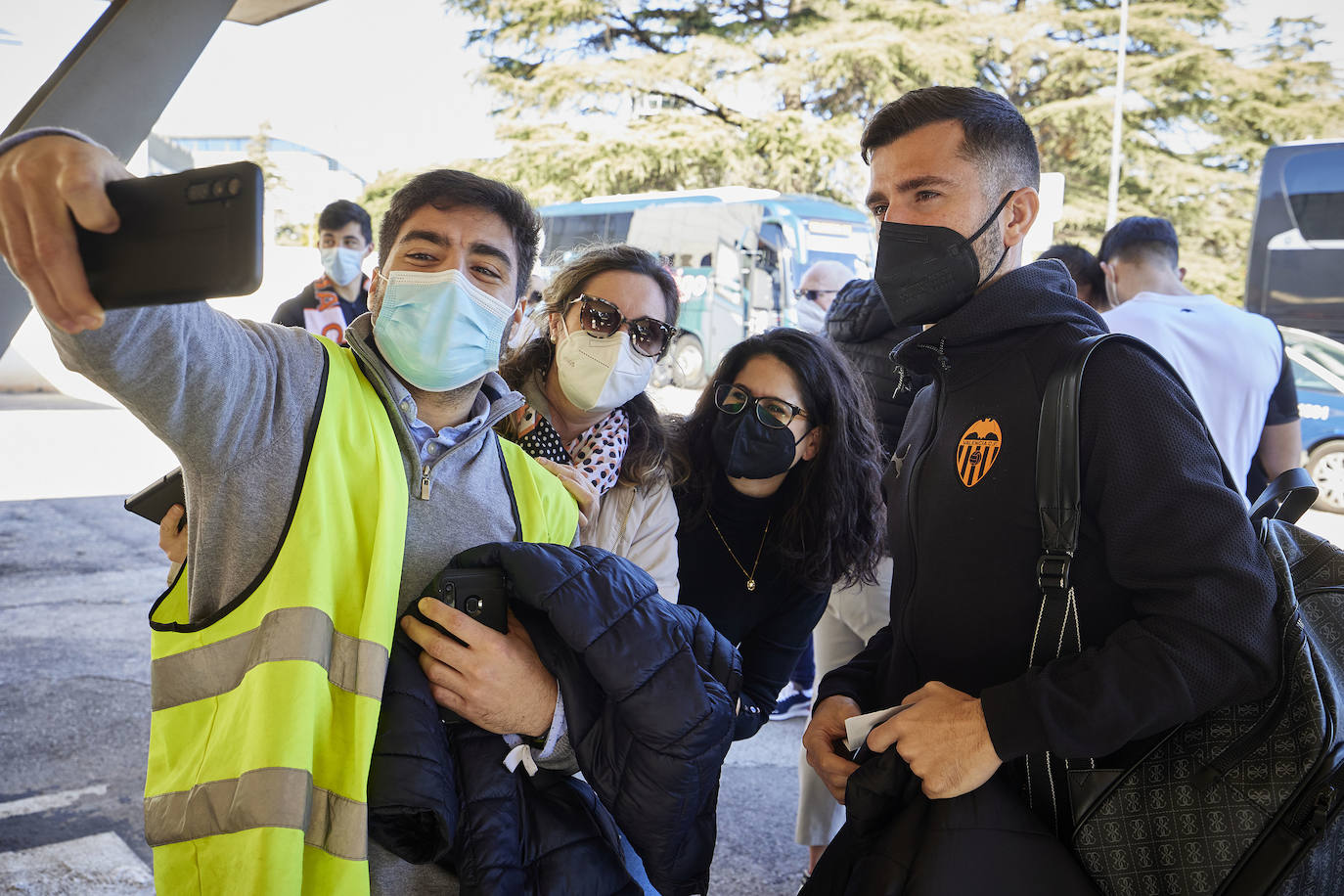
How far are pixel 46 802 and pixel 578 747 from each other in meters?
3.00

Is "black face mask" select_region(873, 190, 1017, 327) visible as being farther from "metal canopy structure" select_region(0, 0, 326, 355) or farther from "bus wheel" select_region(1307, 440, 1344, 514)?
"bus wheel" select_region(1307, 440, 1344, 514)

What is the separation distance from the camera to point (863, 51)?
24.3m

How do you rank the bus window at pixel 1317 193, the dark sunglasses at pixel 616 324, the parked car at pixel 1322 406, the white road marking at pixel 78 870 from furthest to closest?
the bus window at pixel 1317 193, the parked car at pixel 1322 406, the white road marking at pixel 78 870, the dark sunglasses at pixel 616 324

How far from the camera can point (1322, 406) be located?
10.5 meters

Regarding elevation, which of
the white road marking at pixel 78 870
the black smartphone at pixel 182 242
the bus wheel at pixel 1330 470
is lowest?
the bus wheel at pixel 1330 470

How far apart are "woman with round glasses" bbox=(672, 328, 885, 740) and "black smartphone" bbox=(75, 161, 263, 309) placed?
1.69m

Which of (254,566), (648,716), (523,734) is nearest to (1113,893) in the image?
(648,716)

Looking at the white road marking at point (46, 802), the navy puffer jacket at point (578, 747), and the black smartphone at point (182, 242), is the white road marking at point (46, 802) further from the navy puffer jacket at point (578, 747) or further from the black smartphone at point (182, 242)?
the black smartphone at point (182, 242)

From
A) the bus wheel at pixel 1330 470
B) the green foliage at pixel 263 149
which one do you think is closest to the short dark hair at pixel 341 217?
the bus wheel at pixel 1330 470

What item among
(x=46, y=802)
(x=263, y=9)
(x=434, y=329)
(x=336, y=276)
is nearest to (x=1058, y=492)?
(x=434, y=329)

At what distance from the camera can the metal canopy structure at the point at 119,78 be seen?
3.16m

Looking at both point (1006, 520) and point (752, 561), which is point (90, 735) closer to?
point (752, 561)

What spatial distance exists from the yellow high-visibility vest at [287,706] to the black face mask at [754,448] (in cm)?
124

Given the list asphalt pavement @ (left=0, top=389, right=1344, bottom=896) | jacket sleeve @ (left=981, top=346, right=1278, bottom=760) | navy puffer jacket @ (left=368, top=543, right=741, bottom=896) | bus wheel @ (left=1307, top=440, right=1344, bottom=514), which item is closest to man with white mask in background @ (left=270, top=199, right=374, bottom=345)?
asphalt pavement @ (left=0, top=389, right=1344, bottom=896)
